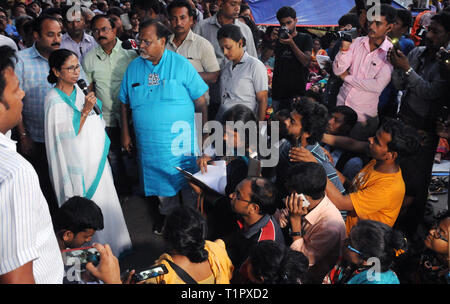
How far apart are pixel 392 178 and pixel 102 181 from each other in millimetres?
1978

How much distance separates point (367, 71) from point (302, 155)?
52.7 inches

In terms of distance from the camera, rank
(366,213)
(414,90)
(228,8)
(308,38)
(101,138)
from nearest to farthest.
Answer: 1. (366,213)
2. (101,138)
3. (414,90)
4. (228,8)
5. (308,38)

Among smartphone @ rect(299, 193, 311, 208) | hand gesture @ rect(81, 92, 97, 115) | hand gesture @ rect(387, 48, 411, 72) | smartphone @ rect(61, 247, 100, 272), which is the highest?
hand gesture @ rect(387, 48, 411, 72)

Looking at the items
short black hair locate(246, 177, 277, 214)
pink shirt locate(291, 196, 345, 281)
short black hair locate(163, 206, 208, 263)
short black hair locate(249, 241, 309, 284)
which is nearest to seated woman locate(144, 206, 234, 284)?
short black hair locate(163, 206, 208, 263)

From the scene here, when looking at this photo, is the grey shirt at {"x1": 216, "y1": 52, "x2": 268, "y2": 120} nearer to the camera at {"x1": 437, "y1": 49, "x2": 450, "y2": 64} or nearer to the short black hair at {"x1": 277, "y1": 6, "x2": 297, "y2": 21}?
the short black hair at {"x1": 277, "y1": 6, "x2": 297, "y2": 21}

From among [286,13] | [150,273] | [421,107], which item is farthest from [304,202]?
[286,13]

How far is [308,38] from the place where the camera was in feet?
13.2

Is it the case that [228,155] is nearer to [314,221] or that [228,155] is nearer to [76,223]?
[314,221]

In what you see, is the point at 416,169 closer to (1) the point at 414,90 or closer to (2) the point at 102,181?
(1) the point at 414,90

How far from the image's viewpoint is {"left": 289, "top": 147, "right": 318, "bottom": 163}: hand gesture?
223 cm

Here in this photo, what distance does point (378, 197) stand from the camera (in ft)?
7.06
